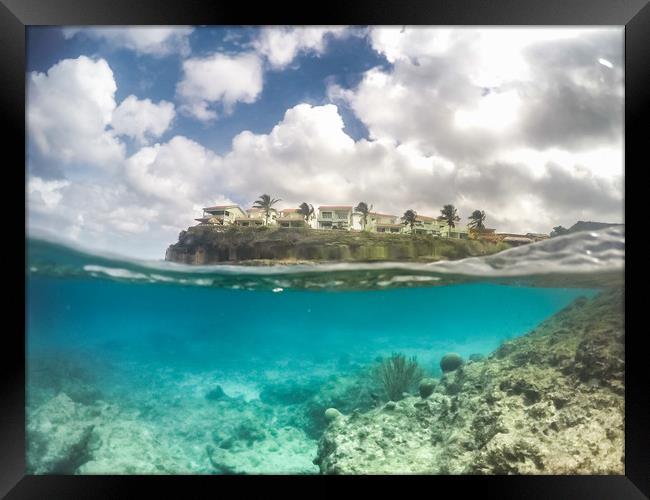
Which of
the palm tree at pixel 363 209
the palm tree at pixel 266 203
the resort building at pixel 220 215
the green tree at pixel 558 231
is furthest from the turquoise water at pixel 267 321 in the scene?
the palm tree at pixel 363 209

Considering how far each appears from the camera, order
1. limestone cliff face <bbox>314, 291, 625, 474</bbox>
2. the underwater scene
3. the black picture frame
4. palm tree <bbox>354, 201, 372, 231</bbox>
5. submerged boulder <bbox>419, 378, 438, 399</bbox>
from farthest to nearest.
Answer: submerged boulder <bbox>419, 378, 438, 399</bbox>
palm tree <bbox>354, 201, 372, 231</bbox>
the underwater scene
limestone cliff face <bbox>314, 291, 625, 474</bbox>
the black picture frame

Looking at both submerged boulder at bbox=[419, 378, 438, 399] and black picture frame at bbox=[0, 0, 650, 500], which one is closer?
black picture frame at bbox=[0, 0, 650, 500]

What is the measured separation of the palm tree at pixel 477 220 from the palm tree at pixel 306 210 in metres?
2.67

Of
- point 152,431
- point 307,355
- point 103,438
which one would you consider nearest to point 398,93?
point 307,355

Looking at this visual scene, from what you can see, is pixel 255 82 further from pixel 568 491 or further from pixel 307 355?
pixel 568 491

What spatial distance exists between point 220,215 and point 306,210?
1.43 m

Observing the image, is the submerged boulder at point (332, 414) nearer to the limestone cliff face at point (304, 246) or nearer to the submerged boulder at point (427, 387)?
the submerged boulder at point (427, 387)

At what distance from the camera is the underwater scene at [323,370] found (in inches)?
179

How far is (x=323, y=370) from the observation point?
6.74m

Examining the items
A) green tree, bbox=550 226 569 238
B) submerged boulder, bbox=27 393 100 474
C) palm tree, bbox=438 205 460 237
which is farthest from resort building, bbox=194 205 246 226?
green tree, bbox=550 226 569 238

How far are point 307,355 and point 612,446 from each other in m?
5.21

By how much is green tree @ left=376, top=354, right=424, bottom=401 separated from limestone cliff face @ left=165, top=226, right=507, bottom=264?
2176 millimetres

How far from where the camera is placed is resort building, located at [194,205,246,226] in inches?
198

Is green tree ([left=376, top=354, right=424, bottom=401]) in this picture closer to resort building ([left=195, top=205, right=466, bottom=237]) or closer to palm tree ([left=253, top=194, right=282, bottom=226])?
resort building ([left=195, top=205, right=466, bottom=237])
